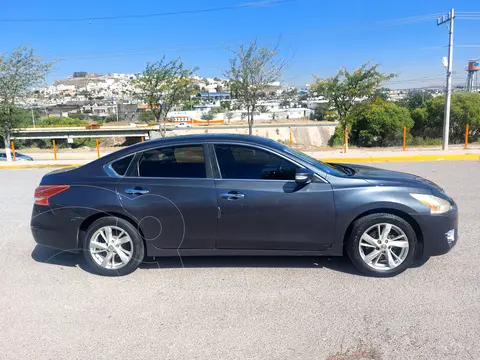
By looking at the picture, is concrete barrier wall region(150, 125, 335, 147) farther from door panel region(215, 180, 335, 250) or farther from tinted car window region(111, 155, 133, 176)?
door panel region(215, 180, 335, 250)

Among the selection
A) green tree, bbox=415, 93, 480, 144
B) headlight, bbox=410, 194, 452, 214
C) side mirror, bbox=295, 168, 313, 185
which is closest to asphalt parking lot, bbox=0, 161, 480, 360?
headlight, bbox=410, 194, 452, 214

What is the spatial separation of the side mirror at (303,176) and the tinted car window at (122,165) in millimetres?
1846

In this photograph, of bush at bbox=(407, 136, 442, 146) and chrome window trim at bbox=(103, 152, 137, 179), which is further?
bush at bbox=(407, 136, 442, 146)

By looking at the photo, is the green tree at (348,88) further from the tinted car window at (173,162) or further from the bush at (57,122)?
the bush at (57,122)

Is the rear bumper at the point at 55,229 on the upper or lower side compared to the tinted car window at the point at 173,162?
lower

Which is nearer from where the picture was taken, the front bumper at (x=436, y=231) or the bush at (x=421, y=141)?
the front bumper at (x=436, y=231)

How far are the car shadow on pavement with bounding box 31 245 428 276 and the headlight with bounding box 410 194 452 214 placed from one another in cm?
71

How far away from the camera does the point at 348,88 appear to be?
19.6m

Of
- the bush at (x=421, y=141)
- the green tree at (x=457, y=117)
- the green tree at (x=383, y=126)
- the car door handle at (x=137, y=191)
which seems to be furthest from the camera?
the green tree at (x=383, y=126)

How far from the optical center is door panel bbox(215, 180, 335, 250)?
412 cm

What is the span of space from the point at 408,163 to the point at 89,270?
496 inches

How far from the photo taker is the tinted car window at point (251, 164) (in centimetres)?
430

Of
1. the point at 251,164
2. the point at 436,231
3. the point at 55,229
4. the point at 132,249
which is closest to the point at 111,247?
the point at 132,249

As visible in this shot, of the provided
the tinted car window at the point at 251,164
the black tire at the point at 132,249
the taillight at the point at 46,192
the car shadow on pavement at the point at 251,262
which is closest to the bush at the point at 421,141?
the car shadow on pavement at the point at 251,262
